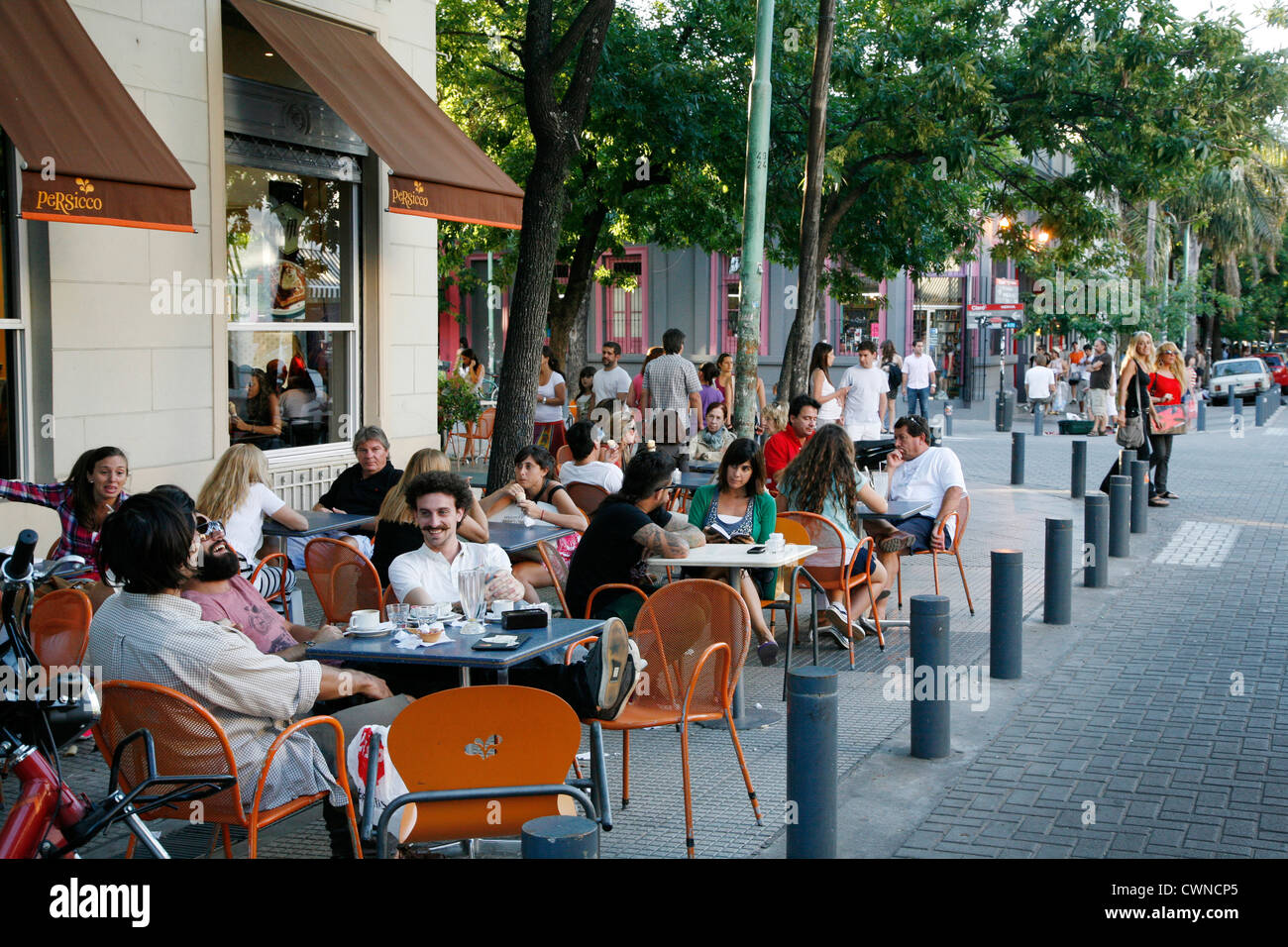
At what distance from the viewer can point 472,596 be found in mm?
5219

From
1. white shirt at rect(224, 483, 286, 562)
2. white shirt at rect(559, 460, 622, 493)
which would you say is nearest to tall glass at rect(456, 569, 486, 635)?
white shirt at rect(224, 483, 286, 562)

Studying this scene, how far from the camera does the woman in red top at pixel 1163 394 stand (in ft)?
51.1

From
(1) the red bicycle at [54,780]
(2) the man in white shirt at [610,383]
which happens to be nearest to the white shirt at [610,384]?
(2) the man in white shirt at [610,383]

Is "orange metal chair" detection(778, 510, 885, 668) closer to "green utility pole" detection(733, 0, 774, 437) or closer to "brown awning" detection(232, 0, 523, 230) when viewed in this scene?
"brown awning" detection(232, 0, 523, 230)

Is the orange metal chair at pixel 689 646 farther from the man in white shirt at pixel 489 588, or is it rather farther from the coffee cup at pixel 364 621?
the coffee cup at pixel 364 621

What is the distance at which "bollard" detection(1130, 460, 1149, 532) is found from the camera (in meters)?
13.7

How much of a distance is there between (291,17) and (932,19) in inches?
424

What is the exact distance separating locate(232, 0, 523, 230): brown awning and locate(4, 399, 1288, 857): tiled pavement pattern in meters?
3.35

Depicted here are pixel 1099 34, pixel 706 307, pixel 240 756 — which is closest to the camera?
pixel 240 756

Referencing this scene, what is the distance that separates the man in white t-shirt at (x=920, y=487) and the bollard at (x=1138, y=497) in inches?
196
